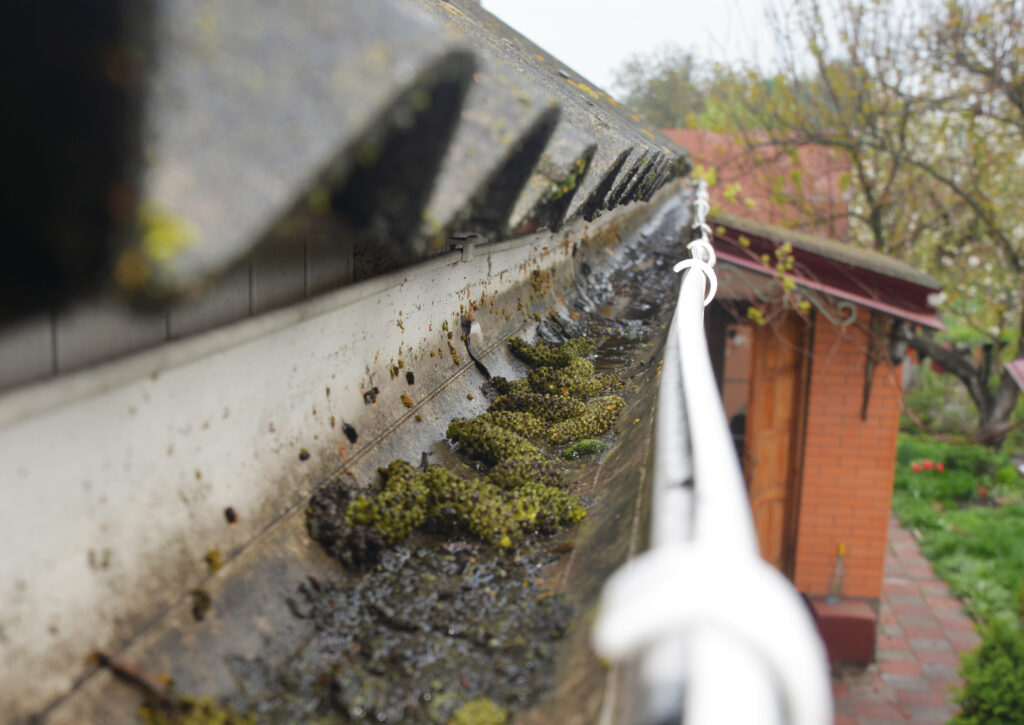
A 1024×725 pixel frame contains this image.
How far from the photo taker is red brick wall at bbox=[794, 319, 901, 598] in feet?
21.5

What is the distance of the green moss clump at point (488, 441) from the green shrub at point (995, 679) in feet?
15.0

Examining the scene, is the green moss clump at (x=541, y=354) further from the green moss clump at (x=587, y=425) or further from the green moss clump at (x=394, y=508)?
the green moss clump at (x=394, y=508)

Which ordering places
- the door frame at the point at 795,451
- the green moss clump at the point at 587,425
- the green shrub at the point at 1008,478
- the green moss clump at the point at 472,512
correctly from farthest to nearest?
the green shrub at the point at 1008,478
the door frame at the point at 795,451
the green moss clump at the point at 587,425
the green moss clump at the point at 472,512

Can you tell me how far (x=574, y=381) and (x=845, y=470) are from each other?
17.8ft

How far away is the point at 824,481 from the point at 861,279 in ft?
6.20

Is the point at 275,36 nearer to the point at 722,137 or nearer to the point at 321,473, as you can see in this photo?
the point at 321,473

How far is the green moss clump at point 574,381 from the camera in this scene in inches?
78.4

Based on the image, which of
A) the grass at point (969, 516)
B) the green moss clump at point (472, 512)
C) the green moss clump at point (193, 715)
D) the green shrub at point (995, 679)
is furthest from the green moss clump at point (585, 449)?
the grass at point (969, 516)

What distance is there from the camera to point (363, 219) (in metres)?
0.72

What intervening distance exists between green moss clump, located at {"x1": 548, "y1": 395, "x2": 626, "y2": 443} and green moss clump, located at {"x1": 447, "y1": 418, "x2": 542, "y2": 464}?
0.31 ft

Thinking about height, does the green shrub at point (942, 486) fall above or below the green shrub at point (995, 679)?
below

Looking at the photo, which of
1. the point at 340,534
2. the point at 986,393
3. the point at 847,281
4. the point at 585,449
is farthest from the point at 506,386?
the point at 986,393

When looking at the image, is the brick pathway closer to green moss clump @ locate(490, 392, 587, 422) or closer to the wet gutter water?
green moss clump @ locate(490, 392, 587, 422)

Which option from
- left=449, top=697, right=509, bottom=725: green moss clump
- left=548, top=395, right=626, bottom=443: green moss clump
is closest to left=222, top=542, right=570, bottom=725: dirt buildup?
left=449, top=697, right=509, bottom=725: green moss clump
